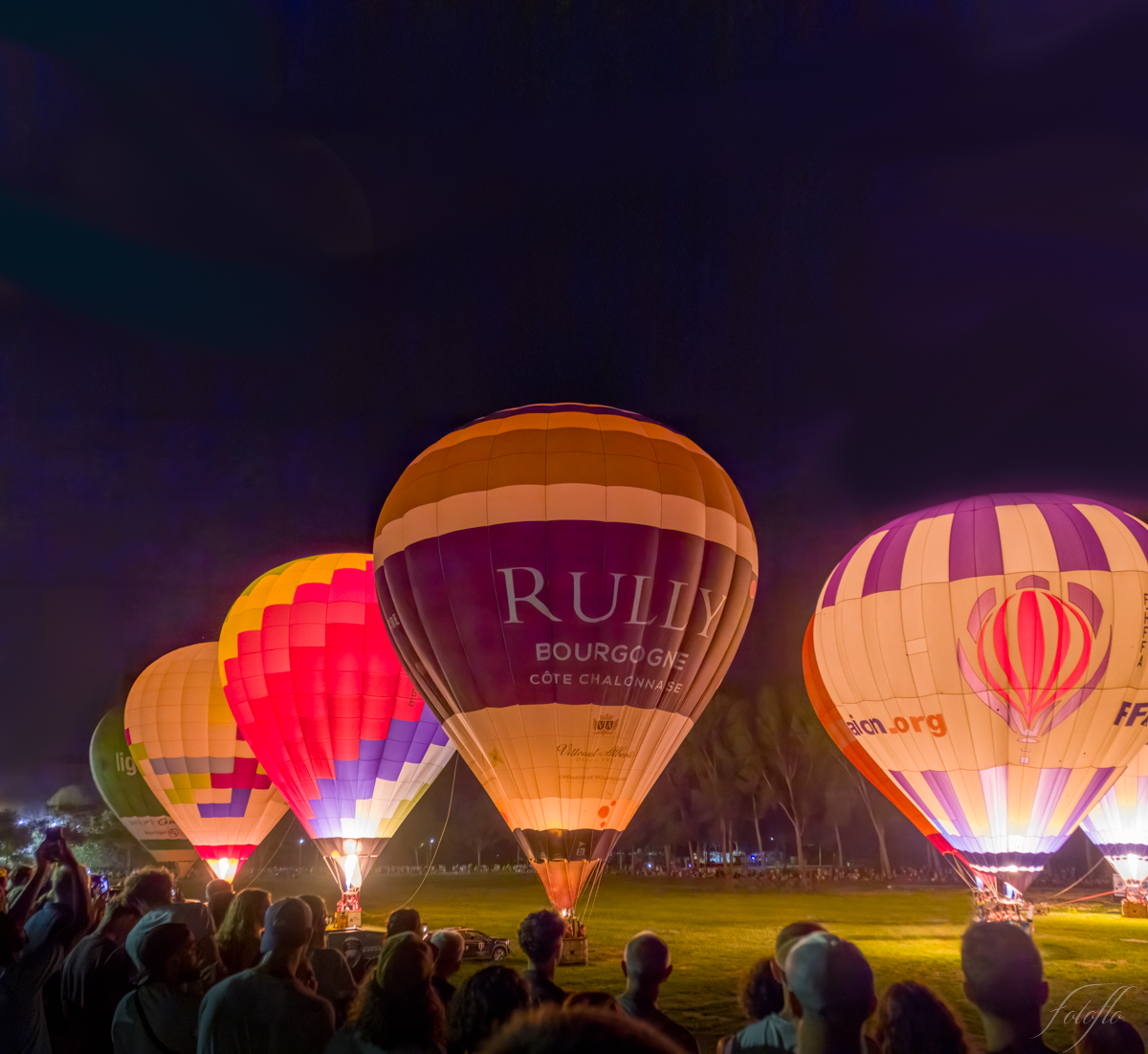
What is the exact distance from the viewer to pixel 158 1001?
11.2 ft

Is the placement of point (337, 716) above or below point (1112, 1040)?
above

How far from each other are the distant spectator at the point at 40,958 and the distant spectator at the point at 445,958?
1.56 metres

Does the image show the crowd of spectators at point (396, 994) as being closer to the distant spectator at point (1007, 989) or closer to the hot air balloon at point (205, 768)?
the distant spectator at point (1007, 989)

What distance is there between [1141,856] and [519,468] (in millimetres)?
15471

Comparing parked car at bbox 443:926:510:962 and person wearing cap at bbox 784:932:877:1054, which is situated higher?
person wearing cap at bbox 784:932:877:1054

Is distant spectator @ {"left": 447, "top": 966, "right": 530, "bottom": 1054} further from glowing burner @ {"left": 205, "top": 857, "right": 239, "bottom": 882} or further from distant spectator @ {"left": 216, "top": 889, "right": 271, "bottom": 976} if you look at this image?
glowing burner @ {"left": 205, "top": 857, "right": 239, "bottom": 882}

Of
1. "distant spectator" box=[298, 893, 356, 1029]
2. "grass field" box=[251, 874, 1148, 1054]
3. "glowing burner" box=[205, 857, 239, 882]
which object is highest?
"distant spectator" box=[298, 893, 356, 1029]

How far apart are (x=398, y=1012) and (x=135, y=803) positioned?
2676 cm

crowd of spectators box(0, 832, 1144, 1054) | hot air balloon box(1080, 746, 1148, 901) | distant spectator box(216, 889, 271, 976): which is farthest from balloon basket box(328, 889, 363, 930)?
hot air balloon box(1080, 746, 1148, 901)

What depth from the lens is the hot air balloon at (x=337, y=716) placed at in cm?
1678

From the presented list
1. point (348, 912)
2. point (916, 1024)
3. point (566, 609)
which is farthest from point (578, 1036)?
point (348, 912)

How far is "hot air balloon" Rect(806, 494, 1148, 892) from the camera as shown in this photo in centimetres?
1320

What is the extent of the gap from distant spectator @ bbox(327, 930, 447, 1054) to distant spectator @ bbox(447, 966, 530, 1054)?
2.1 inches

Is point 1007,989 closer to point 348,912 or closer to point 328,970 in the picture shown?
point 328,970
